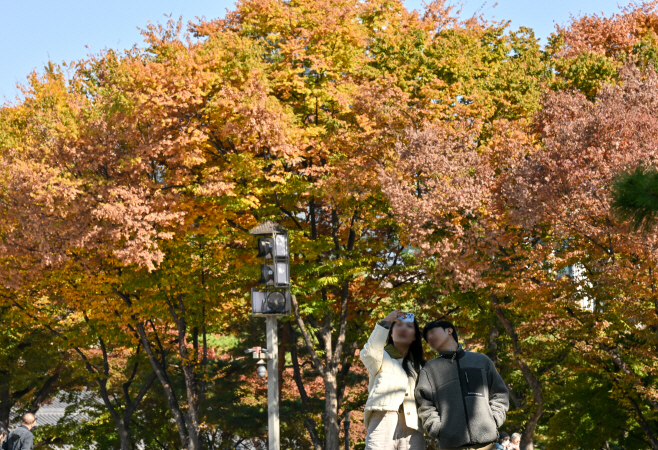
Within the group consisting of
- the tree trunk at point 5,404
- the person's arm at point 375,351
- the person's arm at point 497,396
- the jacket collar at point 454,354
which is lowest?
the person's arm at point 497,396

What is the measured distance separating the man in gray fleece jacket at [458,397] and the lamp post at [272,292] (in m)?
4.11

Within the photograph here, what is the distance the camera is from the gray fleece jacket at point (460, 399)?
4238mm

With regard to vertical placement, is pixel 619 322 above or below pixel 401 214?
below

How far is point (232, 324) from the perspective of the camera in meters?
26.8

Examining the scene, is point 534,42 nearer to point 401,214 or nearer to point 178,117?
point 401,214

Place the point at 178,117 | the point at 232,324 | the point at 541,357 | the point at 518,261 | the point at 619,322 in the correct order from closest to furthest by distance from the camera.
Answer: the point at 619,322, the point at 518,261, the point at 541,357, the point at 178,117, the point at 232,324

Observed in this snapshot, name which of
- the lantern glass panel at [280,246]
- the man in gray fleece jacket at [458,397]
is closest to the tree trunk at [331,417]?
the lantern glass panel at [280,246]

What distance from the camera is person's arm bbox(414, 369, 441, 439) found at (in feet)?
14.1

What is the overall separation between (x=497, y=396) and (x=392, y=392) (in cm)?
68

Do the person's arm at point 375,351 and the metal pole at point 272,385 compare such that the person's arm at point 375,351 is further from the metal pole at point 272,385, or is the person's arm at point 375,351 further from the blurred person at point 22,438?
the blurred person at point 22,438

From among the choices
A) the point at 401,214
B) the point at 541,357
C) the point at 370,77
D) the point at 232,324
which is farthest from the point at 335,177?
the point at 232,324

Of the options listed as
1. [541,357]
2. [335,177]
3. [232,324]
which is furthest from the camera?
[232,324]

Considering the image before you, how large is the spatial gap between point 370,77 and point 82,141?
8.40m

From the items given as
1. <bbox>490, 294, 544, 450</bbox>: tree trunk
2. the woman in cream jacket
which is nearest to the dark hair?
the woman in cream jacket
